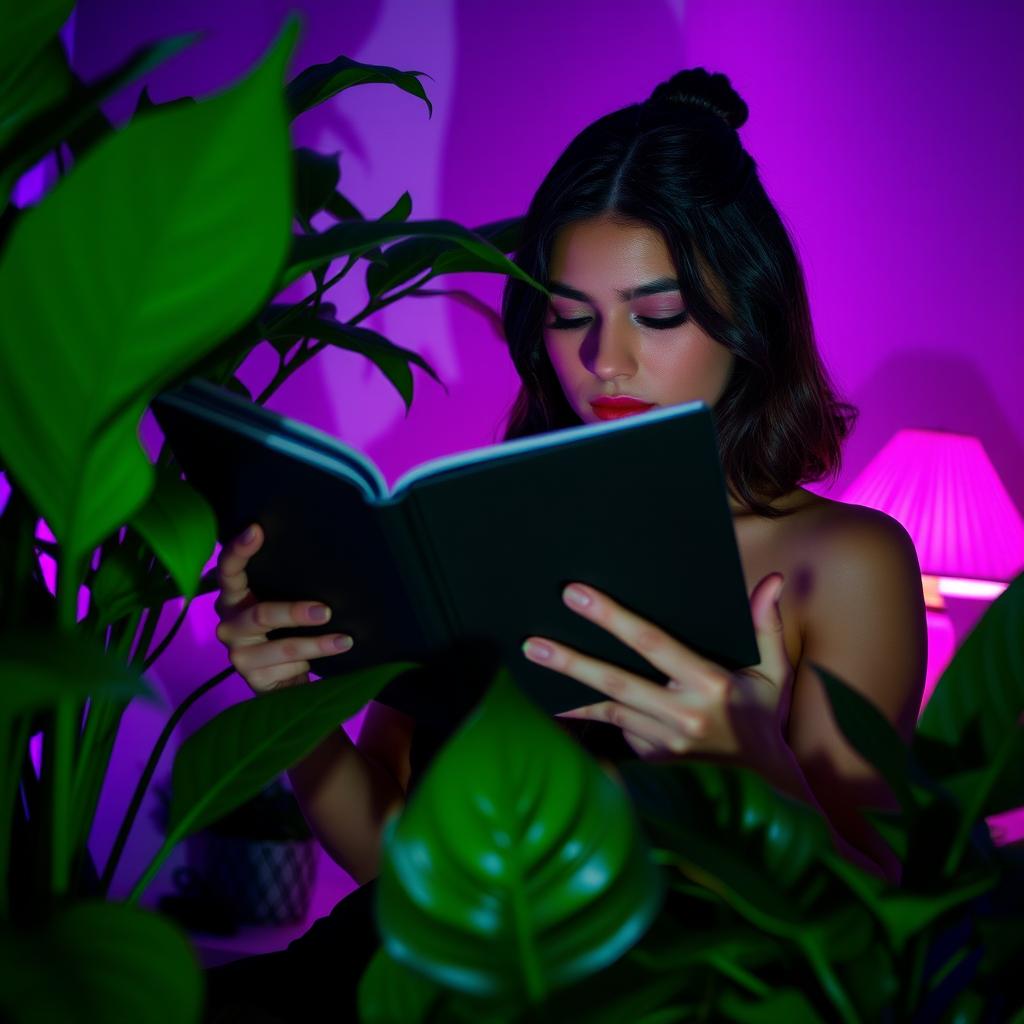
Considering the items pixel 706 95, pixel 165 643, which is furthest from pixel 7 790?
pixel 706 95

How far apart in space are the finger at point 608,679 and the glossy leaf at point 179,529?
28 centimetres

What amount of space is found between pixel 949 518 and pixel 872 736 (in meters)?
1.37

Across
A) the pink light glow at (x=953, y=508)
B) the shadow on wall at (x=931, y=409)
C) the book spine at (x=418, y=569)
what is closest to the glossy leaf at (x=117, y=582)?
the book spine at (x=418, y=569)

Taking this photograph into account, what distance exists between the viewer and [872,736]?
0.40m

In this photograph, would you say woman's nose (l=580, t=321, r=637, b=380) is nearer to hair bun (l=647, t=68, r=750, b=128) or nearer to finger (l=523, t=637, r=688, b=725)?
hair bun (l=647, t=68, r=750, b=128)

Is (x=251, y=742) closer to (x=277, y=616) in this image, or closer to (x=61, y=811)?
(x=61, y=811)

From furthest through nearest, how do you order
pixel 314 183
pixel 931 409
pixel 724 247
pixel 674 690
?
pixel 931 409 < pixel 724 247 < pixel 314 183 < pixel 674 690

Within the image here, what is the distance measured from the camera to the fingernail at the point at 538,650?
67cm

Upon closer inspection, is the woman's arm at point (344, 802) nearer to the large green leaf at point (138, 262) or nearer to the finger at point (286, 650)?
the finger at point (286, 650)

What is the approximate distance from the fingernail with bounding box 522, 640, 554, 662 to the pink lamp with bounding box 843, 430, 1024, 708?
1136 mm

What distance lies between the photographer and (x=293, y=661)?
0.78m

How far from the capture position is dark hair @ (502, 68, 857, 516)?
1121 mm

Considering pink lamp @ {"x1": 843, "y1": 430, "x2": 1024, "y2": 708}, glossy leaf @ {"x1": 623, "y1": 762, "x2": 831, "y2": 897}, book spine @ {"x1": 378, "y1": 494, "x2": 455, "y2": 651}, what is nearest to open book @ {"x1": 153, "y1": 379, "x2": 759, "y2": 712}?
book spine @ {"x1": 378, "y1": 494, "x2": 455, "y2": 651}

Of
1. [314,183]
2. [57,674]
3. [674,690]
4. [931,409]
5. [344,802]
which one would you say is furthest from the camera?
[931,409]
